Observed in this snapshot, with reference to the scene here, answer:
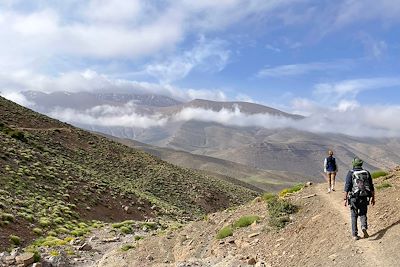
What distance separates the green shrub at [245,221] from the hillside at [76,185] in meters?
15.2

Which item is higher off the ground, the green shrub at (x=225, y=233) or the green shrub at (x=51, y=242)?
the green shrub at (x=225, y=233)

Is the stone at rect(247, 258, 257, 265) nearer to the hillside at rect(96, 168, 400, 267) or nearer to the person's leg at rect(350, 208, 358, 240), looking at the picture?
the hillside at rect(96, 168, 400, 267)

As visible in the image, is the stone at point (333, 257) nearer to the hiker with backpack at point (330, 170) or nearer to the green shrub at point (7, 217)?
the hiker with backpack at point (330, 170)

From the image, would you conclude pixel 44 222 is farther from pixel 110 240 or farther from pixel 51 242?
pixel 110 240

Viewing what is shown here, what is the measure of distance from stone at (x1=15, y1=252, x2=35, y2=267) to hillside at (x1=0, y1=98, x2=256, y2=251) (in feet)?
18.6

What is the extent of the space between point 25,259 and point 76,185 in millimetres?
30997

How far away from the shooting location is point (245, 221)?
69.5ft

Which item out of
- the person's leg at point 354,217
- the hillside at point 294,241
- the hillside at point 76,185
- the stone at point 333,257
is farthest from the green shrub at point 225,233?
the hillside at point 76,185

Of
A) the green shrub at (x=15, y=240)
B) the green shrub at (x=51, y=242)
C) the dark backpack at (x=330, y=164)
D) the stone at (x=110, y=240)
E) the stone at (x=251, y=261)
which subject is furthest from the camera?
the stone at (x=110, y=240)

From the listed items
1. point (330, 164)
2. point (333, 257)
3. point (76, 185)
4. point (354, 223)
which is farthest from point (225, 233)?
point (76, 185)

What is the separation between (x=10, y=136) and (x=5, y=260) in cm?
4641

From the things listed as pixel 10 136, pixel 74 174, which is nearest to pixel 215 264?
pixel 74 174

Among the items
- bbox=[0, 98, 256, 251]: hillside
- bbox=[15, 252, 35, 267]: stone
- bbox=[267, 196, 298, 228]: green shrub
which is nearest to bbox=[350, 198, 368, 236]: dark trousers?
bbox=[267, 196, 298, 228]: green shrub

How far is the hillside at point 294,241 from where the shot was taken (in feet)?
47.4
